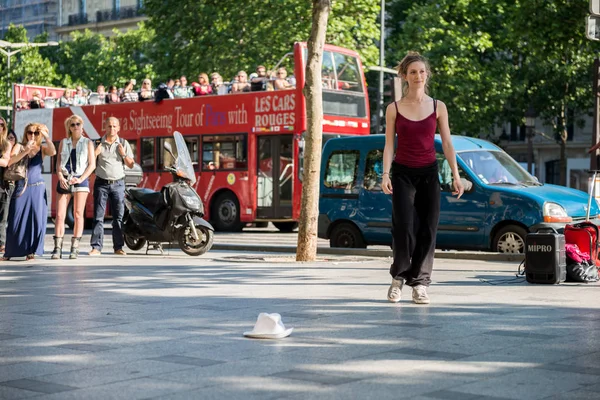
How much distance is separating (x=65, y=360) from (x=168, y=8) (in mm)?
38185

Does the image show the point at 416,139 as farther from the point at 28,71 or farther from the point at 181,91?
the point at 28,71

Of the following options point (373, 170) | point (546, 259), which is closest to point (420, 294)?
point (546, 259)

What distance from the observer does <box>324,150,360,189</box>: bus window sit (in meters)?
16.9

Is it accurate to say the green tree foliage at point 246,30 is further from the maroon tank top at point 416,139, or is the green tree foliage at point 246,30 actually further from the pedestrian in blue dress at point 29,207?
the maroon tank top at point 416,139

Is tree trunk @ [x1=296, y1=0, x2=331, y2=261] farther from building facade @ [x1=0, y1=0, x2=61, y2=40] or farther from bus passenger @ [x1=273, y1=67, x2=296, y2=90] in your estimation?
building facade @ [x1=0, y1=0, x2=61, y2=40]

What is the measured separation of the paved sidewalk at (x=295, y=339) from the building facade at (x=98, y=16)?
203 ft

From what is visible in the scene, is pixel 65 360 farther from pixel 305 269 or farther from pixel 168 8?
pixel 168 8

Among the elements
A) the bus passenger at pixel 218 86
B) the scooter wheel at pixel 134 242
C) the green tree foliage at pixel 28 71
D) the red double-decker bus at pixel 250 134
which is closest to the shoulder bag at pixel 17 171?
the scooter wheel at pixel 134 242

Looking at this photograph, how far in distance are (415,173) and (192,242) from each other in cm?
732

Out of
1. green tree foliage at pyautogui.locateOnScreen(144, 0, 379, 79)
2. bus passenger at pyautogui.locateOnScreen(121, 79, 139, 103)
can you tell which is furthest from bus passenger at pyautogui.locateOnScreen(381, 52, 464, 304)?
green tree foliage at pyautogui.locateOnScreen(144, 0, 379, 79)

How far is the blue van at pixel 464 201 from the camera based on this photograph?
48.2 feet

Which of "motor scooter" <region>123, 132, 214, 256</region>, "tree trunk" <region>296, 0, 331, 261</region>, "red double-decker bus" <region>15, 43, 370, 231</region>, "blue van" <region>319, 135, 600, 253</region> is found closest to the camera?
"tree trunk" <region>296, 0, 331, 261</region>

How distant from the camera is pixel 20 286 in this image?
9.96 m

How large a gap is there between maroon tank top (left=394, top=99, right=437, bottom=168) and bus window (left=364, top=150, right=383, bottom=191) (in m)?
8.17
